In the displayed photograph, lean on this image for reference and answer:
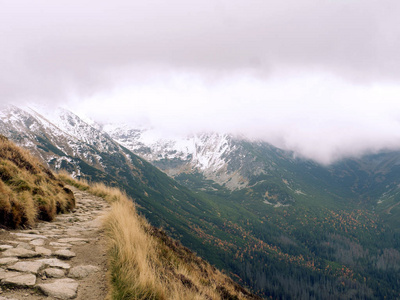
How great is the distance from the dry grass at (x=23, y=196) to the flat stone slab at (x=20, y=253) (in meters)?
2.14

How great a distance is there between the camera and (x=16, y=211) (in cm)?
675

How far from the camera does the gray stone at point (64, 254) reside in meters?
5.11

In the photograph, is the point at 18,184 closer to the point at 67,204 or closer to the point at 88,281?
the point at 67,204

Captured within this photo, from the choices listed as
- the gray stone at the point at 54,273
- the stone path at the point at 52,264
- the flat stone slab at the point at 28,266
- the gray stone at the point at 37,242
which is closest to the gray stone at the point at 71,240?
the stone path at the point at 52,264

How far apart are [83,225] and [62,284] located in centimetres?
524

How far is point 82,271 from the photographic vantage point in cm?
454

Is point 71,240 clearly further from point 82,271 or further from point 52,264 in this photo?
point 82,271

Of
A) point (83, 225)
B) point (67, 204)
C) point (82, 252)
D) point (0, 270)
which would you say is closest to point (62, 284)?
point (0, 270)

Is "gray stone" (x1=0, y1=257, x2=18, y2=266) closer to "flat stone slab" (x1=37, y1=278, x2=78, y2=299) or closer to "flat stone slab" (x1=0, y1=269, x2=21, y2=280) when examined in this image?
"flat stone slab" (x1=0, y1=269, x2=21, y2=280)

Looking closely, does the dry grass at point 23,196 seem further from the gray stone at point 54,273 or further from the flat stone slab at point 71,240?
the gray stone at point 54,273

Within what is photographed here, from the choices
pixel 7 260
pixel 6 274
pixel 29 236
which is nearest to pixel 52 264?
pixel 7 260

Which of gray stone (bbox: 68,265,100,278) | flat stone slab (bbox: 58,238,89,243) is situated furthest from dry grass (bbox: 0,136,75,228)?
gray stone (bbox: 68,265,100,278)

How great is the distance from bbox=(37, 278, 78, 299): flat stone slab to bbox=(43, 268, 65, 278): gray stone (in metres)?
0.24

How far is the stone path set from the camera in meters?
3.52
